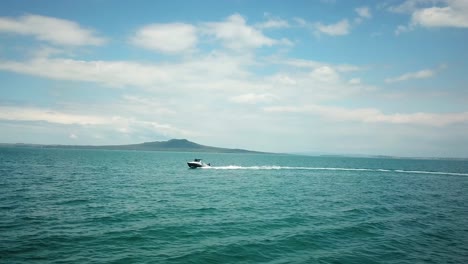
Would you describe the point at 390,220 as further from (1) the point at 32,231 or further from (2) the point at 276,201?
(1) the point at 32,231

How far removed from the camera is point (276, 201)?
154 feet

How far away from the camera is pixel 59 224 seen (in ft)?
96.5

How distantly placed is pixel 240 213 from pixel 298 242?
39.3 feet

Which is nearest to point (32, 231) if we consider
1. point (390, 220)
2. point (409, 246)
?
point (409, 246)

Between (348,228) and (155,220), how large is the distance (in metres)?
20.0

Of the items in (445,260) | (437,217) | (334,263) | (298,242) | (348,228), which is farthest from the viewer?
(437,217)

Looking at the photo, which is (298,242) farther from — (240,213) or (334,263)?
(240,213)

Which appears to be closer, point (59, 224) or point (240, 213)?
point (59, 224)

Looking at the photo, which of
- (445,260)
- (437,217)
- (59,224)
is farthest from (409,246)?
(59,224)

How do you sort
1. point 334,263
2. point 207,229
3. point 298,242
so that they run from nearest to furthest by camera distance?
point 334,263 < point 298,242 < point 207,229

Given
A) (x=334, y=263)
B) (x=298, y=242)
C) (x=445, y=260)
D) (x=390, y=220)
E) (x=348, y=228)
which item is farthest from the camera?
(x=390, y=220)

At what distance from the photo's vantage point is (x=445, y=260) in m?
23.4

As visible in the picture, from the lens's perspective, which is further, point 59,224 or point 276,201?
point 276,201

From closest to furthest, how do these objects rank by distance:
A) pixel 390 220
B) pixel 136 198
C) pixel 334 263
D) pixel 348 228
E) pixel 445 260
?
pixel 334 263
pixel 445 260
pixel 348 228
pixel 390 220
pixel 136 198
